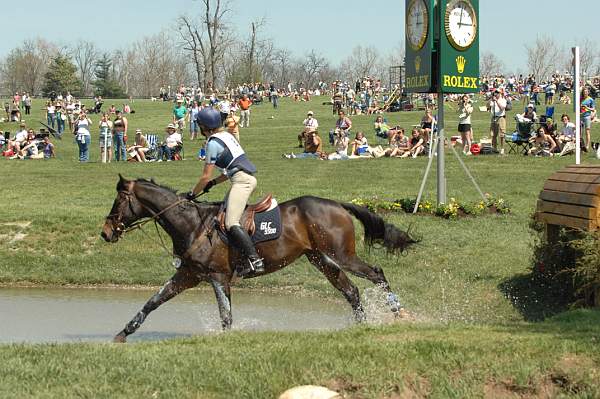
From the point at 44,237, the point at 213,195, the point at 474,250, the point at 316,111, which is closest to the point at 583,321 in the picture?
the point at 474,250

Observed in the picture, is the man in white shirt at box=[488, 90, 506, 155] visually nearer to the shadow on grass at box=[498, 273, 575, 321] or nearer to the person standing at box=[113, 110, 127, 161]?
the person standing at box=[113, 110, 127, 161]

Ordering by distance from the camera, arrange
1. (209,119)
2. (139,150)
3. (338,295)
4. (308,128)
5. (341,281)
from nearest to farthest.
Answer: (209,119) < (341,281) < (338,295) < (139,150) < (308,128)

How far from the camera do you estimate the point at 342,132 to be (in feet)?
113

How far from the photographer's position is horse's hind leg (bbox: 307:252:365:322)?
38.1 ft

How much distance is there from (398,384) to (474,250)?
10.0 m

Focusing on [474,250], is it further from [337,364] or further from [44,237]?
[337,364]

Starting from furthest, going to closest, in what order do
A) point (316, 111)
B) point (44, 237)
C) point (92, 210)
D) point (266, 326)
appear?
point (316, 111) < point (92, 210) < point (44, 237) < point (266, 326)

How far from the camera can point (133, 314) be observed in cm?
1363

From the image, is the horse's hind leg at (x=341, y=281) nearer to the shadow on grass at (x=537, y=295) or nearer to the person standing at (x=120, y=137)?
the shadow on grass at (x=537, y=295)

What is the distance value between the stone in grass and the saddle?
14.1ft

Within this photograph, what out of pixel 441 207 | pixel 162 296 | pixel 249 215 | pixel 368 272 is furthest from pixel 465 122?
pixel 162 296

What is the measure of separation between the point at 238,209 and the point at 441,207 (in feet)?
29.8

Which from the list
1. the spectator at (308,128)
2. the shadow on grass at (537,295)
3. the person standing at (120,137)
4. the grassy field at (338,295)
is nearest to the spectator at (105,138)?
the person standing at (120,137)

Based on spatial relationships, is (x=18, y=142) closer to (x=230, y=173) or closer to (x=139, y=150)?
(x=139, y=150)
